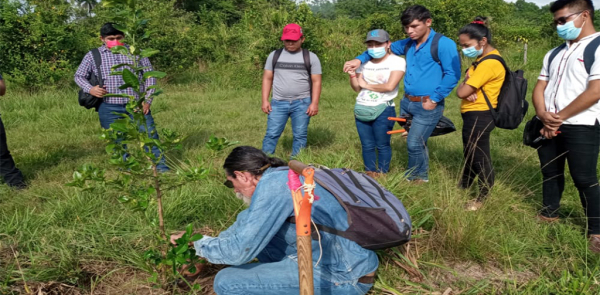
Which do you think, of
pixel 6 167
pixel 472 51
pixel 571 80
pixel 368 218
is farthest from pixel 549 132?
pixel 6 167

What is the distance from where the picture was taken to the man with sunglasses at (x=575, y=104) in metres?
2.68

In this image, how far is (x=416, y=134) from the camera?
3766mm

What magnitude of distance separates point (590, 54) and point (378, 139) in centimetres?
187

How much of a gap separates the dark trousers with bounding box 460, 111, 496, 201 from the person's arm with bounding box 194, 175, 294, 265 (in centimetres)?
196

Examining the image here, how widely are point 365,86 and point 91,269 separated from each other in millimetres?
2702

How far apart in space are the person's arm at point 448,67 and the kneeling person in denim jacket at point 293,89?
4.54ft

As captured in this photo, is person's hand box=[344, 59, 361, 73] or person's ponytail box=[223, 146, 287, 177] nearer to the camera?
person's ponytail box=[223, 146, 287, 177]

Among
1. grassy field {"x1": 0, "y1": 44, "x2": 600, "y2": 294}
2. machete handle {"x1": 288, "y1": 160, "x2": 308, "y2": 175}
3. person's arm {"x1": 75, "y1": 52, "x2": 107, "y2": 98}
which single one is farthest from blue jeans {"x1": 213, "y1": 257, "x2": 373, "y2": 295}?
person's arm {"x1": 75, "y1": 52, "x2": 107, "y2": 98}

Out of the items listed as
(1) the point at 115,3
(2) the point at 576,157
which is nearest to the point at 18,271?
(1) the point at 115,3

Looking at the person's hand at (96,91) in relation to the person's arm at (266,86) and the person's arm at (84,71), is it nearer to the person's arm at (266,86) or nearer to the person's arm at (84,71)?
the person's arm at (84,71)

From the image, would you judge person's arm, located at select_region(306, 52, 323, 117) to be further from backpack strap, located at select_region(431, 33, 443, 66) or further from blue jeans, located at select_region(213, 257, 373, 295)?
blue jeans, located at select_region(213, 257, 373, 295)

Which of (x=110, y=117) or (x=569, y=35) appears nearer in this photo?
(x=569, y=35)

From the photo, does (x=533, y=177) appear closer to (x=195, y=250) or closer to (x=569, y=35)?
(x=569, y=35)

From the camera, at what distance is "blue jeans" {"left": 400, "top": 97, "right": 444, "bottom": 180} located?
373cm
